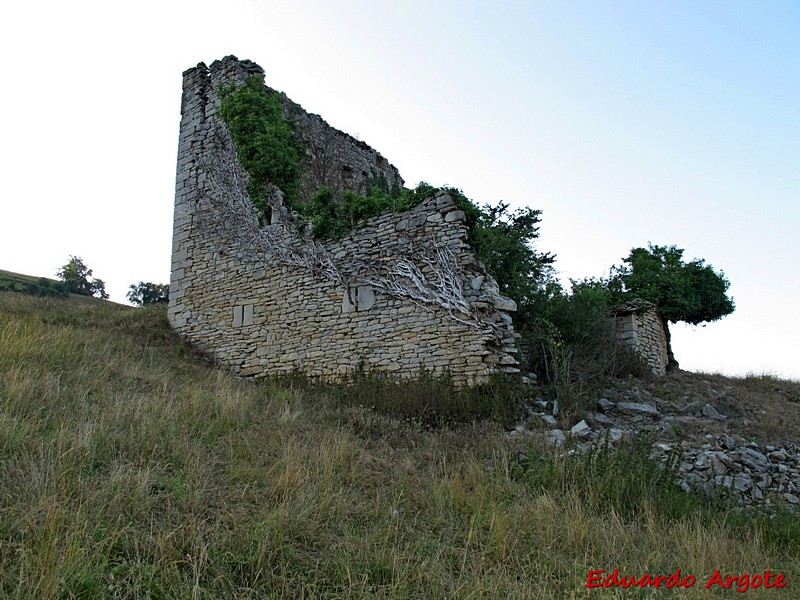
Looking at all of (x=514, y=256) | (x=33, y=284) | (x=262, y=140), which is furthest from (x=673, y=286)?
(x=33, y=284)

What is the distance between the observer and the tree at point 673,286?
47.5 feet

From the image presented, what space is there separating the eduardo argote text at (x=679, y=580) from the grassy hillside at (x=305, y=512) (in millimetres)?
63

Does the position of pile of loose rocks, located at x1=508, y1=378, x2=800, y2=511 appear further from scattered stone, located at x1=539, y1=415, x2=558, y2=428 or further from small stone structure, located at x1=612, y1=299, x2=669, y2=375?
small stone structure, located at x1=612, y1=299, x2=669, y2=375

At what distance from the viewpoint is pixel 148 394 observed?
6875 millimetres

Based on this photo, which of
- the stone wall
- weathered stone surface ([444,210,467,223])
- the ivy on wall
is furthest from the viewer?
the ivy on wall

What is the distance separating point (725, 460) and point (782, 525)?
1237 millimetres

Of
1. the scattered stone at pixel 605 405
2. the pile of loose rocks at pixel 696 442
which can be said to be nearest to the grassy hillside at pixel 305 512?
the pile of loose rocks at pixel 696 442

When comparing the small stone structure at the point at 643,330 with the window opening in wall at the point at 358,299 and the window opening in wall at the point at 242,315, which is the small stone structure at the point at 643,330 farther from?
the window opening in wall at the point at 242,315

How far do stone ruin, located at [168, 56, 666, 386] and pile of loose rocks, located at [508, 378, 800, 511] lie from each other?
1558 millimetres

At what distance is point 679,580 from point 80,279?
124ft

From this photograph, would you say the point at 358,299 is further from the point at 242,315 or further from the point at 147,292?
the point at 147,292

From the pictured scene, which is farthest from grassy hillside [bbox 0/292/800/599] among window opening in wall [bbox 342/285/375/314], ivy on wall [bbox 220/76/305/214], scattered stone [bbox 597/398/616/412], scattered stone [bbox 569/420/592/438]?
ivy on wall [bbox 220/76/305/214]

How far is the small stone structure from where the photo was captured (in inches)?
514

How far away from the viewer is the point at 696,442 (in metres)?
6.67
